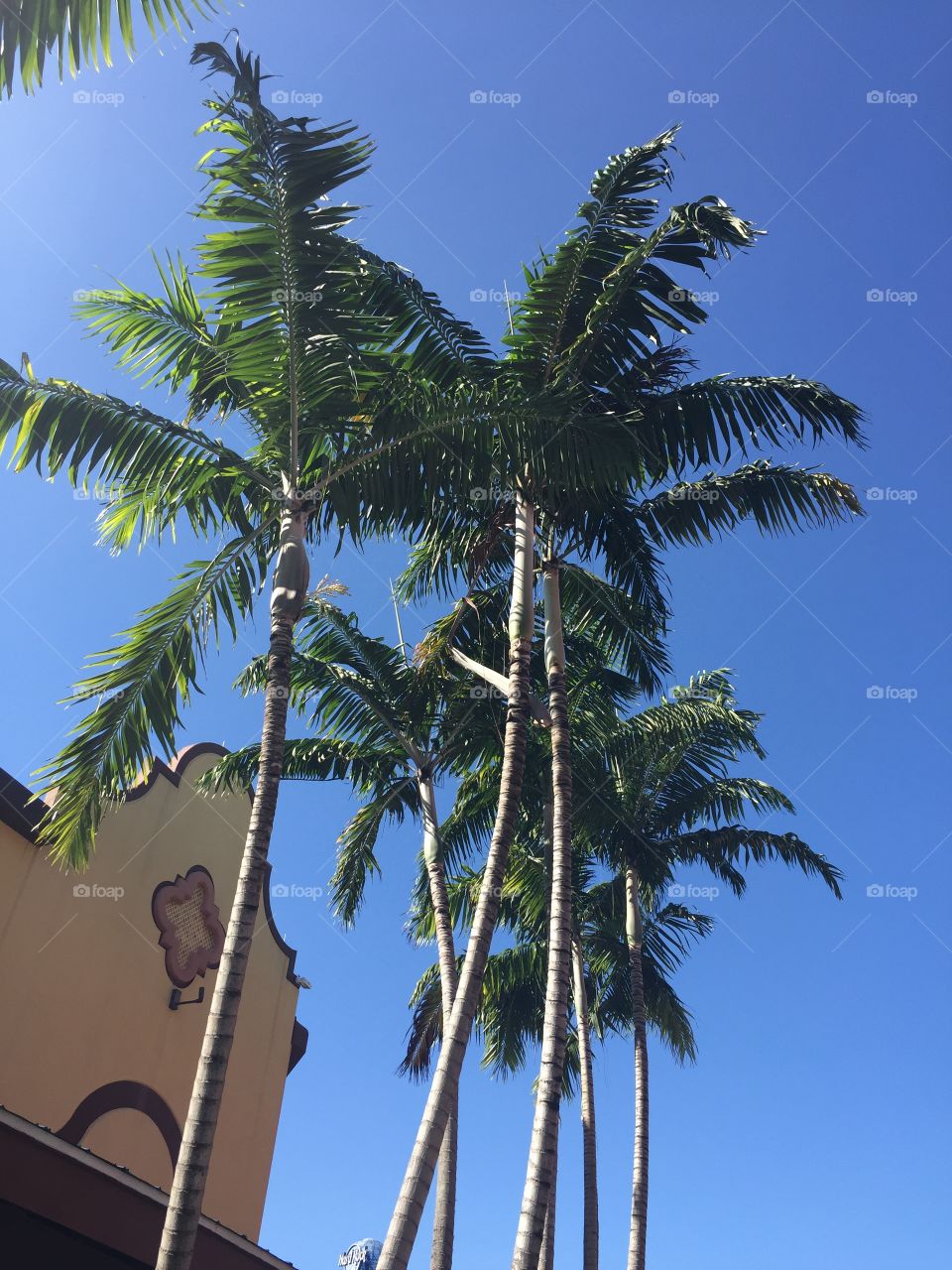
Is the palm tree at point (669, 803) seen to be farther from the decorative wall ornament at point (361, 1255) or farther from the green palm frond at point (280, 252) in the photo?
the decorative wall ornament at point (361, 1255)

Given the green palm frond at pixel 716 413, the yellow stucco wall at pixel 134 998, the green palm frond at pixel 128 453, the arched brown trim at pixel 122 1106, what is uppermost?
the green palm frond at pixel 716 413

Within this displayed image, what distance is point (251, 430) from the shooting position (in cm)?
1026

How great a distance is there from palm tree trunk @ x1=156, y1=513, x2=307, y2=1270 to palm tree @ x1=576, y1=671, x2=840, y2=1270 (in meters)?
8.46

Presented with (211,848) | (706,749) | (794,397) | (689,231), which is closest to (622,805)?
(706,749)

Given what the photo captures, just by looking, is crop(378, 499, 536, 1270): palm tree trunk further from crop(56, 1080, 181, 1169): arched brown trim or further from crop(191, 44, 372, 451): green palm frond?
crop(56, 1080, 181, 1169): arched brown trim

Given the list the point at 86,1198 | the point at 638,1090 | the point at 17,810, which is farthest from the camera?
the point at 638,1090

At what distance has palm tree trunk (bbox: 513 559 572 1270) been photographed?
8.60m

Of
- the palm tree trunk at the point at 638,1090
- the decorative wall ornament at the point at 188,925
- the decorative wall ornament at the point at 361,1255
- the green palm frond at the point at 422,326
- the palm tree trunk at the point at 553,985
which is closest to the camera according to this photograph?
the palm tree trunk at the point at 553,985

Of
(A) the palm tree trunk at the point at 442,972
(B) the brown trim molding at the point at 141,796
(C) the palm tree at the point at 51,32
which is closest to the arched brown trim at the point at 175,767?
(B) the brown trim molding at the point at 141,796

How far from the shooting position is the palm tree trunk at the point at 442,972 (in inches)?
523

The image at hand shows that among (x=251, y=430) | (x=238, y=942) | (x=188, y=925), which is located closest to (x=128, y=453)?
(x=251, y=430)

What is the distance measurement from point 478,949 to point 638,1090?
9127mm

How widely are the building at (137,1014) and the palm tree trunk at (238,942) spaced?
1321 mm

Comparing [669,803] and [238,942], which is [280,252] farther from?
[669,803]
